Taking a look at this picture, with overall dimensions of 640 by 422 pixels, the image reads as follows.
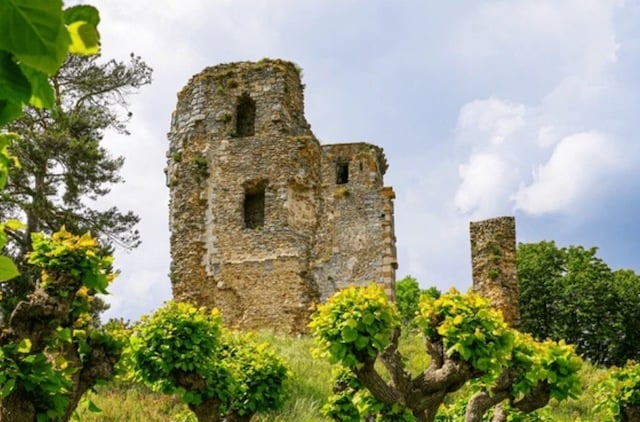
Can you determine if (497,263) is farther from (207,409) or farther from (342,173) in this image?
(207,409)

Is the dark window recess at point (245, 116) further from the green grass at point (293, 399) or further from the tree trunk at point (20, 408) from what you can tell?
the tree trunk at point (20, 408)

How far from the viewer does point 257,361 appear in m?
13.7

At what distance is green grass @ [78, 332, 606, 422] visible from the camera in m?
14.8

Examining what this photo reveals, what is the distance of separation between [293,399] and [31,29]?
49.2ft

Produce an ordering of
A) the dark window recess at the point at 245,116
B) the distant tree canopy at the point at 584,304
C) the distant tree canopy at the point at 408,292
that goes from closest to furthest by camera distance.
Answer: the dark window recess at the point at 245,116, the distant tree canopy at the point at 584,304, the distant tree canopy at the point at 408,292

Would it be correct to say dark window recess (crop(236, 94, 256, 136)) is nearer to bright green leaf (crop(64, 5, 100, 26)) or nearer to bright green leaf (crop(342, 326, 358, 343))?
bright green leaf (crop(342, 326, 358, 343))

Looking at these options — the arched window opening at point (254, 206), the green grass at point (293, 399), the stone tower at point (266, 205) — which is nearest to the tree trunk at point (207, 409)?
the green grass at point (293, 399)

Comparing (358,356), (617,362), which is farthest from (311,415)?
(617,362)

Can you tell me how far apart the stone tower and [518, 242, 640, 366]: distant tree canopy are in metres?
15.3

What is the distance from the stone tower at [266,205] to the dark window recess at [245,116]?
29 mm

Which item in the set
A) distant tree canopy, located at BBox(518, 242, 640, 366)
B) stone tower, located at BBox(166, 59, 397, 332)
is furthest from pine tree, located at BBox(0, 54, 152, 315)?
distant tree canopy, located at BBox(518, 242, 640, 366)

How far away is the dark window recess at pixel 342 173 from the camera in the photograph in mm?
24344

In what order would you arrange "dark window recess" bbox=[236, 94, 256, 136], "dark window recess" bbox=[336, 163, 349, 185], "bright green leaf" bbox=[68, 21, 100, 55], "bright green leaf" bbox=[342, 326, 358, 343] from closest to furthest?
"bright green leaf" bbox=[68, 21, 100, 55]
"bright green leaf" bbox=[342, 326, 358, 343]
"dark window recess" bbox=[336, 163, 349, 185]
"dark window recess" bbox=[236, 94, 256, 136]

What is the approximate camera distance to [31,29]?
56.2 inches
